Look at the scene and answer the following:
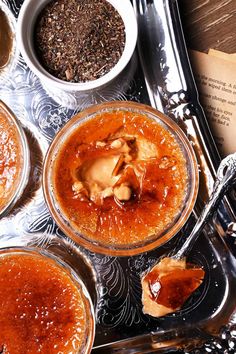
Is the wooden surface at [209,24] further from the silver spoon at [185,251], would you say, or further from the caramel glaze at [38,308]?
the caramel glaze at [38,308]

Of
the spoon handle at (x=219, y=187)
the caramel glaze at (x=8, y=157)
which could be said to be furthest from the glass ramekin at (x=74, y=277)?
the spoon handle at (x=219, y=187)

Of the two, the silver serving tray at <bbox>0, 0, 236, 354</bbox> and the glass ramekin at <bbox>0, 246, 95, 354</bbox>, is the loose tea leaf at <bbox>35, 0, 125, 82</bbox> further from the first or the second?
the glass ramekin at <bbox>0, 246, 95, 354</bbox>

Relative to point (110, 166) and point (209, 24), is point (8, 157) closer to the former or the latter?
point (110, 166)

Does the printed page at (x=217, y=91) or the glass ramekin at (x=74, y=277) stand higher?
the printed page at (x=217, y=91)

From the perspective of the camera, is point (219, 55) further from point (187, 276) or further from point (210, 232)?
point (187, 276)

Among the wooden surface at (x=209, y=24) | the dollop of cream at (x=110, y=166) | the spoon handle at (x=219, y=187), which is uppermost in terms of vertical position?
the wooden surface at (x=209, y=24)

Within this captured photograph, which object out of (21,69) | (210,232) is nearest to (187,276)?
(210,232)

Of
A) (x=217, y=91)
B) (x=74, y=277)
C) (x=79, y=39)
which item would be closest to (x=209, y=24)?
(x=217, y=91)

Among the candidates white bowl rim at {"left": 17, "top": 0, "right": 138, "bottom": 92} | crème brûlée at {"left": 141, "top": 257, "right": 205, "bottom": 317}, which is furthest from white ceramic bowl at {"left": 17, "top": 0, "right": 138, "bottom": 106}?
crème brûlée at {"left": 141, "top": 257, "right": 205, "bottom": 317}
